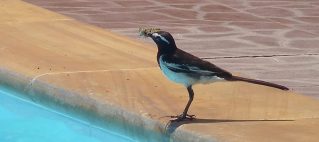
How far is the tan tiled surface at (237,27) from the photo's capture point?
26.6 ft

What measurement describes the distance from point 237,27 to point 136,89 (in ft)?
11.0

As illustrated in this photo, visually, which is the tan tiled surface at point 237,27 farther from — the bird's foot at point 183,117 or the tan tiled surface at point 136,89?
the bird's foot at point 183,117

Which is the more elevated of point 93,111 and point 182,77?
point 182,77

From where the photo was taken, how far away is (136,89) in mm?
6602

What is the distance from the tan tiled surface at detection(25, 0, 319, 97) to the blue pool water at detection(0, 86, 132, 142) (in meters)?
1.62

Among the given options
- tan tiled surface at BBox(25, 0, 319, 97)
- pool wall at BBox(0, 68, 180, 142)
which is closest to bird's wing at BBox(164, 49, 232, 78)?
pool wall at BBox(0, 68, 180, 142)

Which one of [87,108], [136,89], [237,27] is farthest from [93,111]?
[237,27]

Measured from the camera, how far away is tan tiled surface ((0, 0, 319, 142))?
18.8 ft

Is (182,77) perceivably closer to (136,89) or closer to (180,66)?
(180,66)

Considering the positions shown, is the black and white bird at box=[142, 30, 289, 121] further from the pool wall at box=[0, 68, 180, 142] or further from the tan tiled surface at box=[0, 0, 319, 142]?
the pool wall at box=[0, 68, 180, 142]

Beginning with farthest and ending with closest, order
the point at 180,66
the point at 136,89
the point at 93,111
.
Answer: the point at 136,89 < the point at 93,111 < the point at 180,66

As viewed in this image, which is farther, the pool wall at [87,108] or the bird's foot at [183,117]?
the pool wall at [87,108]

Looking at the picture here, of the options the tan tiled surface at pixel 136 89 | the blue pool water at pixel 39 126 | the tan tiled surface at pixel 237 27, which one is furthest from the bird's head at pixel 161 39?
the tan tiled surface at pixel 237 27

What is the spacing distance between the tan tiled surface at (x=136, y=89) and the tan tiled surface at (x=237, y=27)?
9 centimetres
